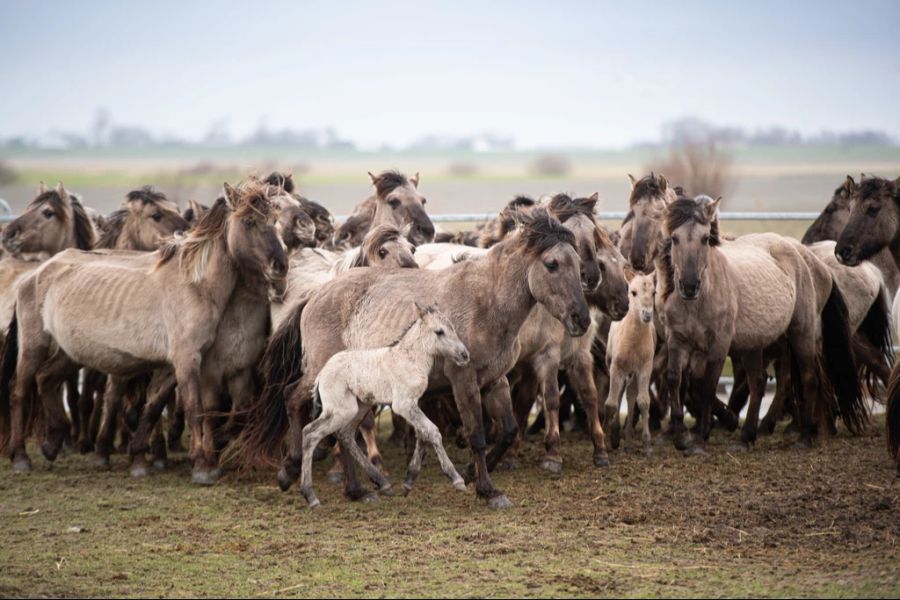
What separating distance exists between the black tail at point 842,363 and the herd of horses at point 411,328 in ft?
0.07

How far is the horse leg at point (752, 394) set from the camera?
9816 mm

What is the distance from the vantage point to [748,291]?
32.2 feet

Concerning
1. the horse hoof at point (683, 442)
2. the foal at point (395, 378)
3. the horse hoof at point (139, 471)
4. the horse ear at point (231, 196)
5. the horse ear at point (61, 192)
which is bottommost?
the horse hoof at point (139, 471)

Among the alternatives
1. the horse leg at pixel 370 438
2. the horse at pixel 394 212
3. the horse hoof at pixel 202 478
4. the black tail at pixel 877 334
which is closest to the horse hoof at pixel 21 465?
the horse hoof at pixel 202 478

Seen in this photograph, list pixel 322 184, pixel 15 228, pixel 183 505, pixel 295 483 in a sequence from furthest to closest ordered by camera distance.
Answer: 1. pixel 322 184
2. pixel 15 228
3. pixel 295 483
4. pixel 183 505

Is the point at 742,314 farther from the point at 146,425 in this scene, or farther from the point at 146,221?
the point at 146,221

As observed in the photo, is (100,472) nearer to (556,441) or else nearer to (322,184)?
(556,441)

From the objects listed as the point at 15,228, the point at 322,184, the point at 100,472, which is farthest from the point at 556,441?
the point at 322,184

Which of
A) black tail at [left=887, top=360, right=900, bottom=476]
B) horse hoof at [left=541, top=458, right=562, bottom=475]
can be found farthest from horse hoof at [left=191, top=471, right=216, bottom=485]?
black tail at [left=887, top=360, right=900, bottom=476]

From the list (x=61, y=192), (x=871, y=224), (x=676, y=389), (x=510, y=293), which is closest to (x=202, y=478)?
(x=510, y=293)

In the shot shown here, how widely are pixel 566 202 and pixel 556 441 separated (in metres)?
1.88

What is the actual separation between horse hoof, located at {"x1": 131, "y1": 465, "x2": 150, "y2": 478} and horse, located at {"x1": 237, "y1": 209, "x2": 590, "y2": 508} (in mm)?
1168

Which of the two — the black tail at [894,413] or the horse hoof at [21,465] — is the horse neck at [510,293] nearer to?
the black tail at [894,413]

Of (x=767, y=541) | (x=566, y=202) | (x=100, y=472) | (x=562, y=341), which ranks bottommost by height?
(x=100, y=472)
